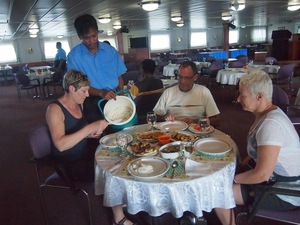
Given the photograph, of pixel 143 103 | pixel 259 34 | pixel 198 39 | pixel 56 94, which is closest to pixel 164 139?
pixel 143 103

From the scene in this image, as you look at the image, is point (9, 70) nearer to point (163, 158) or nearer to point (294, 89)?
point (294, 89)

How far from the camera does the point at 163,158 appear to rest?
59.1 inches

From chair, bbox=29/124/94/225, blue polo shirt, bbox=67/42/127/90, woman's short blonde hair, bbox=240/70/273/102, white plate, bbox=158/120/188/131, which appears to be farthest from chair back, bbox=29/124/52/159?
woman's short blonde hair, bbox=240/70/273/102

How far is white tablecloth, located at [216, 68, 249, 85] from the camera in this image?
5.79m

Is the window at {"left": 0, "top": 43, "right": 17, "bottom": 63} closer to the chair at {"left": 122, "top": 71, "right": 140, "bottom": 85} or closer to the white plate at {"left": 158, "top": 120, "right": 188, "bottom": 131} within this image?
the chair at {"left": 122, "top": 71, "right": 140, "bottom": 85}

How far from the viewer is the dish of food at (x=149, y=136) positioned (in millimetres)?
1789

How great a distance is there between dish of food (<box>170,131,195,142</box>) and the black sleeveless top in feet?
2.46

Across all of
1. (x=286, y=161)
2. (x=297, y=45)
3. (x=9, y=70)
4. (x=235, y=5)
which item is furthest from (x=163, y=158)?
(x=9, y=70)

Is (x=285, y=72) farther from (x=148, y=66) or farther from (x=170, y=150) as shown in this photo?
(x=170, y=150)

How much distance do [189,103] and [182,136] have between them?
0.71 meters

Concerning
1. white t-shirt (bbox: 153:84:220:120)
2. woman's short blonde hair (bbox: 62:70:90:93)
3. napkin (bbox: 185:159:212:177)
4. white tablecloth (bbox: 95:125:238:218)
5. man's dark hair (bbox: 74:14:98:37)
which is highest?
man's dark hair (bbox: 74:14:98:37)

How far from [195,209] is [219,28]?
2082cm

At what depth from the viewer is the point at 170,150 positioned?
61.3 inches

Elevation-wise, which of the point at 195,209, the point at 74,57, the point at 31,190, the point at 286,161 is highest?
the point at 74,57
